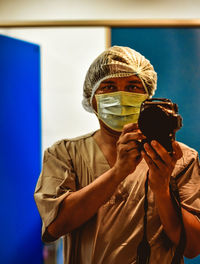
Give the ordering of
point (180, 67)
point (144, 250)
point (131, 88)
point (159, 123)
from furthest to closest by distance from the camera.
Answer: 1. point (180, 67)
2. point (131, 88)
3. point (144, 250)
4. point (159, 123)

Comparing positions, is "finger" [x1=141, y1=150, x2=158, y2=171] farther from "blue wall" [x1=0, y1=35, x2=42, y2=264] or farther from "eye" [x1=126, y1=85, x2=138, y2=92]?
"blue wall" [x1=0, y1=35, x2=42, y2=264]

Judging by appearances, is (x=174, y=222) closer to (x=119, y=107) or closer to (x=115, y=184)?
(x=115, y=184)

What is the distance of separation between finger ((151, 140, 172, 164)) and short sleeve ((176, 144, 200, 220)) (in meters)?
0.18

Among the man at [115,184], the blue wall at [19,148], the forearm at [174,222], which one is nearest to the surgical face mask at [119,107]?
the man at [115,184]

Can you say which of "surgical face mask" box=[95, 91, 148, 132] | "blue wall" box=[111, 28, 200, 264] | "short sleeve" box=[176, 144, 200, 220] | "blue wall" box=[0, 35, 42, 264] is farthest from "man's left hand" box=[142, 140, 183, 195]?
"blue wall" box=[0, 35, 42, 264]

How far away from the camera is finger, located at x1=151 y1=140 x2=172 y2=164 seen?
0.69m

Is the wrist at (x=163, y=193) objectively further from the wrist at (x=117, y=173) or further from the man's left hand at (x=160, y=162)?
the wrist at (x=117, y=173)

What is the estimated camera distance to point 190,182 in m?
0.85

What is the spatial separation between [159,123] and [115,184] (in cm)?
20

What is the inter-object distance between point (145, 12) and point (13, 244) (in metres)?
1.53

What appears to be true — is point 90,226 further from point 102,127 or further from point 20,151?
point 20,151

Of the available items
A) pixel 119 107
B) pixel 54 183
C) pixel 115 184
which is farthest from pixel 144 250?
pixel 119 107

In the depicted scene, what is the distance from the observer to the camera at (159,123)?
2.27 feet

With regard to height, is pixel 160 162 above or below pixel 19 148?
Answer: above
